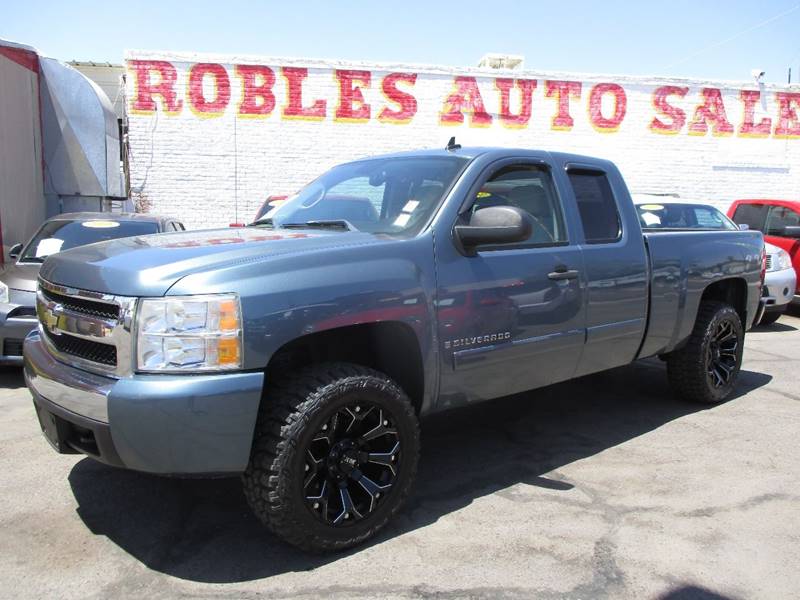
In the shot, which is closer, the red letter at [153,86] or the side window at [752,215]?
the side window at [752,215]

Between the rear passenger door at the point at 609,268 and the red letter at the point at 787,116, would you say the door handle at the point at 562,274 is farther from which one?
the red letter at the point at 787,116

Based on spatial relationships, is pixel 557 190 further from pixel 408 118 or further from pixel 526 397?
pixel 408 118

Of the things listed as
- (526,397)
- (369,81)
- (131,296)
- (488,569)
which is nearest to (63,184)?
(369,81)

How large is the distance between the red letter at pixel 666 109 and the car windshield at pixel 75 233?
1243 cm

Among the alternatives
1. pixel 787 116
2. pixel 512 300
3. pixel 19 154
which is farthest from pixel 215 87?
pixel 787 116

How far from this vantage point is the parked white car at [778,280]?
9.16 meters

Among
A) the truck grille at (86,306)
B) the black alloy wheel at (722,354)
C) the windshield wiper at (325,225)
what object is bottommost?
the black alloy wheel at (722,354)

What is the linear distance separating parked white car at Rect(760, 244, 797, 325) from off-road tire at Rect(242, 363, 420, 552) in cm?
Answer: 782

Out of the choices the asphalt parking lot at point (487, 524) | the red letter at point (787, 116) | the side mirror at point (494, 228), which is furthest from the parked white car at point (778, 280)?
the red letter at point (787, 116)

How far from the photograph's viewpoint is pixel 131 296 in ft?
8.91

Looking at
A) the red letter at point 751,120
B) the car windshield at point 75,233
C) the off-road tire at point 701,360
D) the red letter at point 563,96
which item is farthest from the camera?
the red letter at point 751,120

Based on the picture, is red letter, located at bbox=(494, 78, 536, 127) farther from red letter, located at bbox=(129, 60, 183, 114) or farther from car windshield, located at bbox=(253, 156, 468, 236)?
car windshield, located at bbox=(253, 156, 468, 236)

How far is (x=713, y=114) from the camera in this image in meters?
15.9

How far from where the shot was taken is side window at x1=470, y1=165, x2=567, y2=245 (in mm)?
3973
